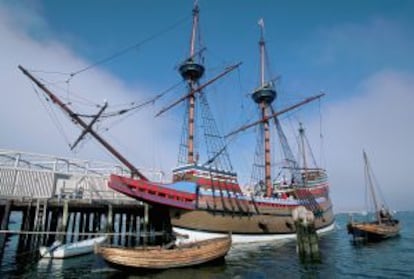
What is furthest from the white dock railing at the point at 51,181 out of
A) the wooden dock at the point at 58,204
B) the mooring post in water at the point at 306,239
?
the mooring post in water at the point at 306,239

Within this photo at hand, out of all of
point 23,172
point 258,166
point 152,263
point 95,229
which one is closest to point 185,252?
point 152,263

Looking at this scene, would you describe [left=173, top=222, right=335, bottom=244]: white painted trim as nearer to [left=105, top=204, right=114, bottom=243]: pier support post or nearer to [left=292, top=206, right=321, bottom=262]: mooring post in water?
[left=105, top=204, right=114, bottom=243]: pier support post

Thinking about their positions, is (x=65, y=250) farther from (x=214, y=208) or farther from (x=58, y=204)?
(x=214, y=208)

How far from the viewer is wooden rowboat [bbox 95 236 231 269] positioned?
16.9 m

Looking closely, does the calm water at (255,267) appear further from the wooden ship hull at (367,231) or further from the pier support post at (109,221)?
the wooden ship hull at (367,231)

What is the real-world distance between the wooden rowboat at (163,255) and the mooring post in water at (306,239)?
5.54 metres

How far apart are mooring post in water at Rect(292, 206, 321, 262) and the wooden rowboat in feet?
18.2

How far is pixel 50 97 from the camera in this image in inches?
962

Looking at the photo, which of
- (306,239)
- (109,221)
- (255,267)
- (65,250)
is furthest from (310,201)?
(65,250)

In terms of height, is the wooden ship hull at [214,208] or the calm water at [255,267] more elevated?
the wooden ship hull at [214,208]

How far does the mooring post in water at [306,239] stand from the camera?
21375 millimetres

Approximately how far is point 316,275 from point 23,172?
24.3 meters

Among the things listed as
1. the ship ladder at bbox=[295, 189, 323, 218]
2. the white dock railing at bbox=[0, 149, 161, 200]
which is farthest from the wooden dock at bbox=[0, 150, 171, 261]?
the ship ladder at bbox=[295, 189, 323, 218]

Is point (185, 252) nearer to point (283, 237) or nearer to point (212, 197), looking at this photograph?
point (212, 197)
